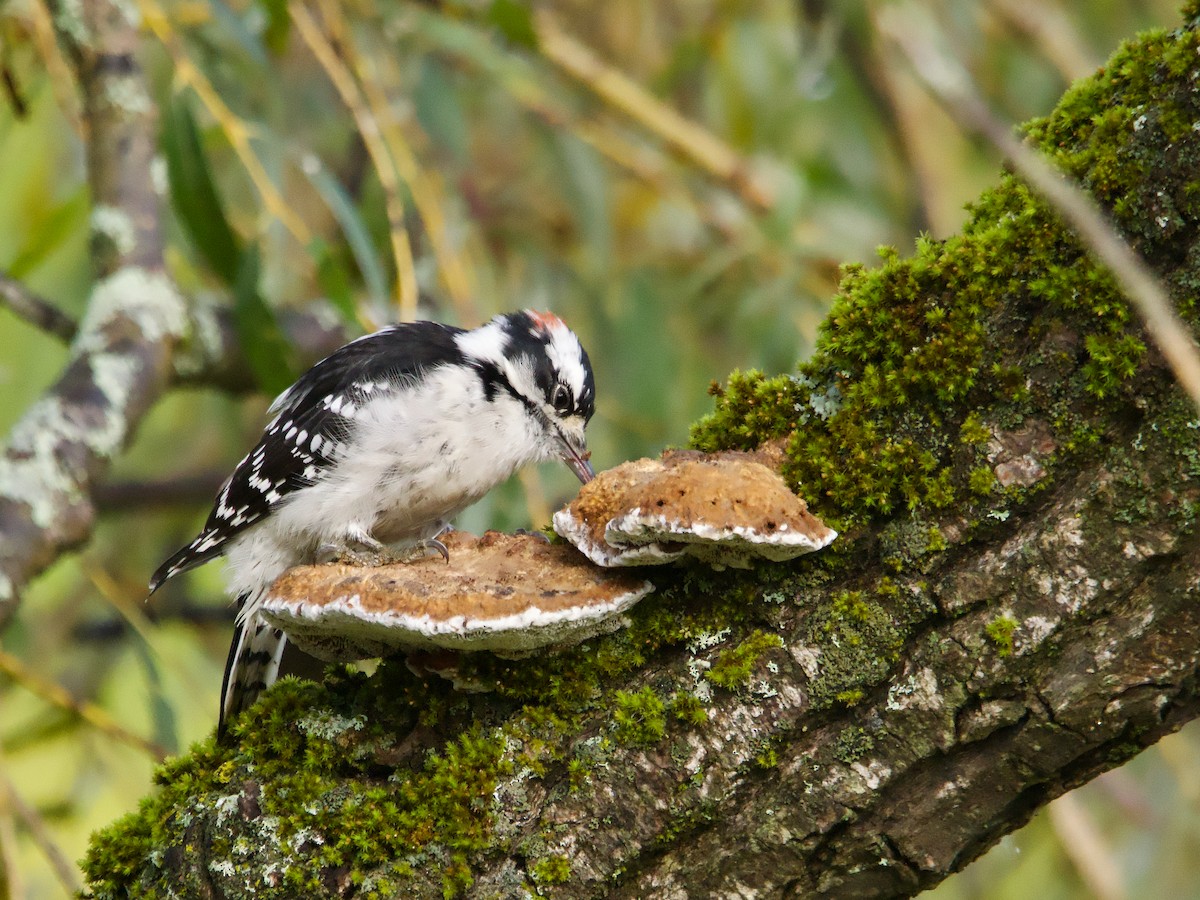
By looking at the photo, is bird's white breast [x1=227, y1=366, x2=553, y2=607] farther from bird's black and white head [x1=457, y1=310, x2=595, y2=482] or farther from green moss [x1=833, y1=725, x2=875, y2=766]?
green moss [x1=833, y1=725, x2=875, y2=766]

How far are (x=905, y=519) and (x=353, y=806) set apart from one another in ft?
3.21

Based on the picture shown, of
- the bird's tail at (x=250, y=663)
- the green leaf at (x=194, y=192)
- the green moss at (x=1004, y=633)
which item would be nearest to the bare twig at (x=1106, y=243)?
the green moss at (x=1004, y=633)

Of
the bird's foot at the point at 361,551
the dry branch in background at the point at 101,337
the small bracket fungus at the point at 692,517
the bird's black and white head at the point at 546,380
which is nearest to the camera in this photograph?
the small bracket fungus at the point at 692,517

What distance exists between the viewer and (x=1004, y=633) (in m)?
1.77

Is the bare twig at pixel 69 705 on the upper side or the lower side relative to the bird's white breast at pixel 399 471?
upper

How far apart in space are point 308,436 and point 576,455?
0.69m

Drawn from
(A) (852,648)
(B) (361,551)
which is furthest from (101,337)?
(A) (852,648)

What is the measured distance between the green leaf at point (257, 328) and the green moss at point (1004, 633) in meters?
2.35

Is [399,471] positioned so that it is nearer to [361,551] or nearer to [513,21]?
[361,551]

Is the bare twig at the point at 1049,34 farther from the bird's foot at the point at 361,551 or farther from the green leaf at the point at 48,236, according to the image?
the green leaf at the point at 48,236

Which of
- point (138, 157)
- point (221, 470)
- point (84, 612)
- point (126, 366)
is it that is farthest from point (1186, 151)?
point (84, 612)

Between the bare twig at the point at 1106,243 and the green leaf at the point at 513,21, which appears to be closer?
the bare twig at the point at 1106,243

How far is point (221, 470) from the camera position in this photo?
17.2ft

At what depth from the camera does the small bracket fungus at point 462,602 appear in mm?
1782
